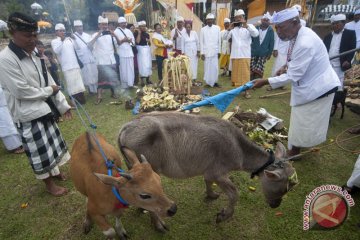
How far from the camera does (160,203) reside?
103 inches

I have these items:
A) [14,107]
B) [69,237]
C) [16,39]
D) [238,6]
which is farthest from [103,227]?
[238,6]

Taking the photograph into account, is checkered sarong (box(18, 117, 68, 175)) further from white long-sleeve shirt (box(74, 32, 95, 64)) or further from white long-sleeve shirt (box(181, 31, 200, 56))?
white long-sleeve shirt (box(181, 31, 200, 56))

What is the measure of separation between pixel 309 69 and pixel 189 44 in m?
8.27

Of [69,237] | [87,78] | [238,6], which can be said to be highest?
[238,6]

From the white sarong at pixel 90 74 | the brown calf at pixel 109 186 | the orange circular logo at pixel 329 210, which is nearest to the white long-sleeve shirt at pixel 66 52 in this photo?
the white sarong at pixel 90 74

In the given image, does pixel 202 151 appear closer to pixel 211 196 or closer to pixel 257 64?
pixel 211 196

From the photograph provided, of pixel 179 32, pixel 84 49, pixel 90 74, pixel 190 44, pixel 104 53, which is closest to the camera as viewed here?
pixel 84 49

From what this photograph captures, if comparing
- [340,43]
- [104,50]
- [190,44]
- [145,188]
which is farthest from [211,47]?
Result: [145,188]

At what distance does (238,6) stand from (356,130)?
77.8ft

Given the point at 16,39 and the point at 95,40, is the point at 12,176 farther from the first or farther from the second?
the point at 95,40

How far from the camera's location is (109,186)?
306 cm

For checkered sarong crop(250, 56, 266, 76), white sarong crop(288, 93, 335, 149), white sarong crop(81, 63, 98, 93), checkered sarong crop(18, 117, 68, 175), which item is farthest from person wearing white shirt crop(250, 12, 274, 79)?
checkered sarong crop(18, 117, 68, 175)

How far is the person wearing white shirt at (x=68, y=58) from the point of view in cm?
904

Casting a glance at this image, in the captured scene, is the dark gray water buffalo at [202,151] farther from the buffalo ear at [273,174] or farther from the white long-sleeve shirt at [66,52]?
the white long-sleeve shirt at [66,52]
